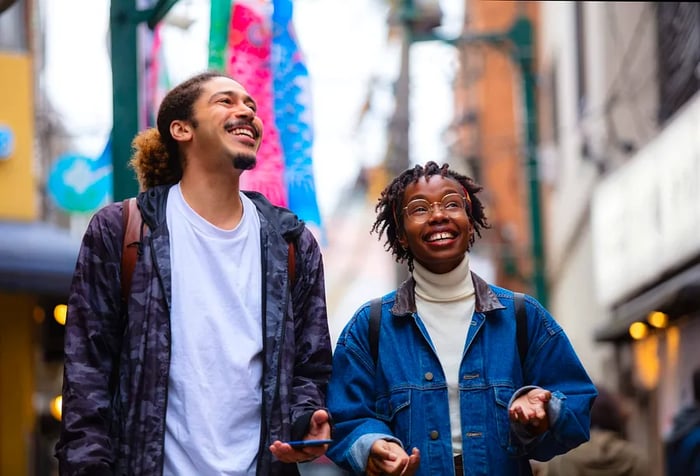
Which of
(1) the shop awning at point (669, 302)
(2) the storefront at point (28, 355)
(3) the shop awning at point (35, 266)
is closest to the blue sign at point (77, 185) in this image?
(3) the shop awning at point (35, 266)

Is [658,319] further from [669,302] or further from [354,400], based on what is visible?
[354,400]

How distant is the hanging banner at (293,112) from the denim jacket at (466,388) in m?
1.95

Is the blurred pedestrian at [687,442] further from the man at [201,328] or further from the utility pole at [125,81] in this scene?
the man at [201,328]

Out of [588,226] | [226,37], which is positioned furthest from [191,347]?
[588,226]

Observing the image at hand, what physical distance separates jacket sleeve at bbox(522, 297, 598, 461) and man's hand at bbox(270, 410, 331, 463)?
640 mm

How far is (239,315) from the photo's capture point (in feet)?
15.3

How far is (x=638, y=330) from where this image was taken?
15.3 metres

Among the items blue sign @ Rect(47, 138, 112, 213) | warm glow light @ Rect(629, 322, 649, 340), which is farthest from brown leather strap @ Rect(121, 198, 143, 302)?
warm glow light @ Rect(629, 322, 649, 340)

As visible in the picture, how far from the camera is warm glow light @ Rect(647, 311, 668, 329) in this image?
46.0ft

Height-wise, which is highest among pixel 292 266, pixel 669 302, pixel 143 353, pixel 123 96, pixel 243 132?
pixel 123 96

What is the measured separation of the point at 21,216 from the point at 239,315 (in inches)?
463

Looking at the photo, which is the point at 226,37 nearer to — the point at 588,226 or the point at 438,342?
the point at 438,342

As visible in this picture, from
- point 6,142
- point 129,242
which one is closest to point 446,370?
point 129,242

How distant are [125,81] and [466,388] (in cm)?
326
